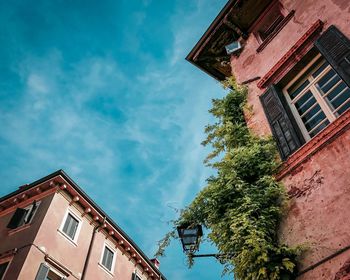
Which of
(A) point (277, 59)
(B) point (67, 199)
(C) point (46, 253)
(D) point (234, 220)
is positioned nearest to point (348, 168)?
(D) point (234, 220)

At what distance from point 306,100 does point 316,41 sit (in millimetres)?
1213

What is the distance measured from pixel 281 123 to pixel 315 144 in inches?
49.6

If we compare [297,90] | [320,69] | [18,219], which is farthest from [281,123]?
[18,219]

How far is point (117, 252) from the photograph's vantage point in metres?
17.8

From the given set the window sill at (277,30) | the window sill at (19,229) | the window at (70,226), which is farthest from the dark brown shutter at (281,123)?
the window sill at (19,229)

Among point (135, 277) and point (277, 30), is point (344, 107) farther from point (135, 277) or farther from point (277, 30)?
point (135, 277)

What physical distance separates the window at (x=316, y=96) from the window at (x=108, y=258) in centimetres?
1352

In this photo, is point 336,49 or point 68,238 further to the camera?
point 68,238

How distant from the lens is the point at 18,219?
14.4 m

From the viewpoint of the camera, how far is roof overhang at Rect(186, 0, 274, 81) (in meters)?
9.73

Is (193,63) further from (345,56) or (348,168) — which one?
(348,168)

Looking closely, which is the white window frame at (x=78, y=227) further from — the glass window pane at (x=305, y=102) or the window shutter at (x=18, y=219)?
the glass window pane at (x=305, y=102)

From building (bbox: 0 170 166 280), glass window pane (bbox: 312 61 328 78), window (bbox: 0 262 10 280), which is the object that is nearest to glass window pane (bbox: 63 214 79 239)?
building (bbox: 0 170 166 280)

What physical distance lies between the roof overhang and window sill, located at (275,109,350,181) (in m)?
5.71
